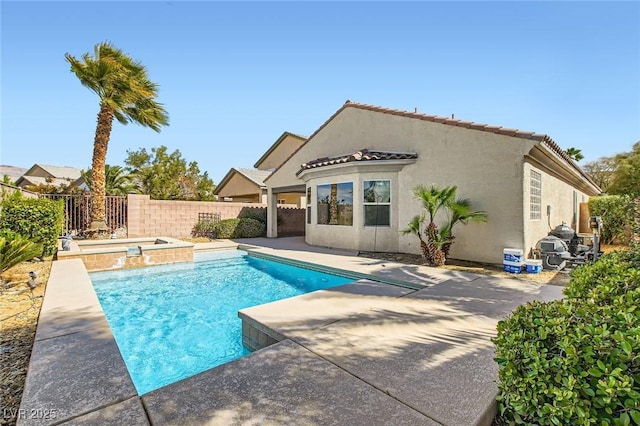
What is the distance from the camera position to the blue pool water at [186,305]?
5.61 metres

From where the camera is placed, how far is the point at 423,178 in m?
12.9

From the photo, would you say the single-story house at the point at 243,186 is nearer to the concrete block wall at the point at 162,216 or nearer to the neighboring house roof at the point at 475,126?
the concrete block wall at the point at 162,216

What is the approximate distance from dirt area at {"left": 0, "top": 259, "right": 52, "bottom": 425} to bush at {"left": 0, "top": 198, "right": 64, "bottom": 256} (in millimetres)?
3346

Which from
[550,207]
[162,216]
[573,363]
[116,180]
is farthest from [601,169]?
[116,180]

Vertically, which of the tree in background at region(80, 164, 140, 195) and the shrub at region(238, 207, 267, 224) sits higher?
the tree in background at region(80, 164, 140, 195)

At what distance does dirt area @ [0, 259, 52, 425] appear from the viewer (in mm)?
3287

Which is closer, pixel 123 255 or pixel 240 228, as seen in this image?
pixel 123 255

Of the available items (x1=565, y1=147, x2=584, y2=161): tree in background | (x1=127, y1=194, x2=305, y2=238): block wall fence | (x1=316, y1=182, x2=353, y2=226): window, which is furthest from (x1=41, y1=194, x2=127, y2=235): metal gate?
(x1=565, y1=147, x2=584, y2=161): tree in background

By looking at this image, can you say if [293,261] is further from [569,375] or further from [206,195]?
[206,195]

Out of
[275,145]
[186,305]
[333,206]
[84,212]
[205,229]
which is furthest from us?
[275,145]

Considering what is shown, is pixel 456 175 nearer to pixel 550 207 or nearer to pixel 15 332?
pixel 550 207

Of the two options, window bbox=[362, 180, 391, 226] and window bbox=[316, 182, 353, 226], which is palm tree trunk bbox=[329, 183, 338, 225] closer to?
window bbox=[316, 182, 353, 226]

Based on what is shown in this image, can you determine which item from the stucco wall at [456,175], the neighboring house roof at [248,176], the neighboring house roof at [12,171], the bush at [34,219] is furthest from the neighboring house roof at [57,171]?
the stucco wall at [456,175]

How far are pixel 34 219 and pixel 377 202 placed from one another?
47.1ft
